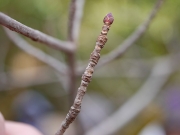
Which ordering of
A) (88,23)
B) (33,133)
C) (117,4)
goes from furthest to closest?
(88,23)
(117,4)
(33,133)

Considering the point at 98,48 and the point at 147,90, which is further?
the point at 147,90

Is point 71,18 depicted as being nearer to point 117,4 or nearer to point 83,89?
point 83,89

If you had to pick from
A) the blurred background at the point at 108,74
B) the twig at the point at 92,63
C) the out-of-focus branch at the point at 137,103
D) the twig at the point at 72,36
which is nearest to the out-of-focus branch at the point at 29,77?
the blurred background at the point at 108,74

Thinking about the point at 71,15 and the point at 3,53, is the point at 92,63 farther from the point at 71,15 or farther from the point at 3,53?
the point at 3,53

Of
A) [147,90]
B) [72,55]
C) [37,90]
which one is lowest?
[72,55]

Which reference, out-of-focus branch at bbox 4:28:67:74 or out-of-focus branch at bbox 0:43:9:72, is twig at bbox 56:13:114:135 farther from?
out-of-focus branch at bbox 0:43:9:72

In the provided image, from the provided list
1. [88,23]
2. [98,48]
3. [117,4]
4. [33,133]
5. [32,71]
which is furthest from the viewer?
[32,71]

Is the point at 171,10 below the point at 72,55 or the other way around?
the other way around

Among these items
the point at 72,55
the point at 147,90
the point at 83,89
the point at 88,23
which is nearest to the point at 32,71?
the point at 88,23

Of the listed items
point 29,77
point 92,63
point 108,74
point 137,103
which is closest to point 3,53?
point 29,77
